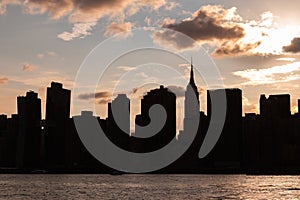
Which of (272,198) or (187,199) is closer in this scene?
(187,199)

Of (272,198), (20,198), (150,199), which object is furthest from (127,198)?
(272,198)

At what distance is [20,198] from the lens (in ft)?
474

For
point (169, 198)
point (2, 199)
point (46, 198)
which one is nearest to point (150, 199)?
point (169, 198)

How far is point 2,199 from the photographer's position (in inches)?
5477

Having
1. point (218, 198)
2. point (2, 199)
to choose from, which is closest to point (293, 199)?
point (218, 198)

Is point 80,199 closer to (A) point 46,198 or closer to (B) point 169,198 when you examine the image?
(A) point 46,198

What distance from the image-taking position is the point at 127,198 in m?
146

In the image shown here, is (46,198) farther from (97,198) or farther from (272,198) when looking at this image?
(272,198)

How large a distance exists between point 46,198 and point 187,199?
124 ft

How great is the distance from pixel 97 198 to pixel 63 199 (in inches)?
359

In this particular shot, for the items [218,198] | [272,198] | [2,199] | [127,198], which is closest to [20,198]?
[2,199]

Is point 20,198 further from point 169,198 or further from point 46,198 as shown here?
point 169,198

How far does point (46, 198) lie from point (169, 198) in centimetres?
3280

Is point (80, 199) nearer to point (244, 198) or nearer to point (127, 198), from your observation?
point (127, 198)
